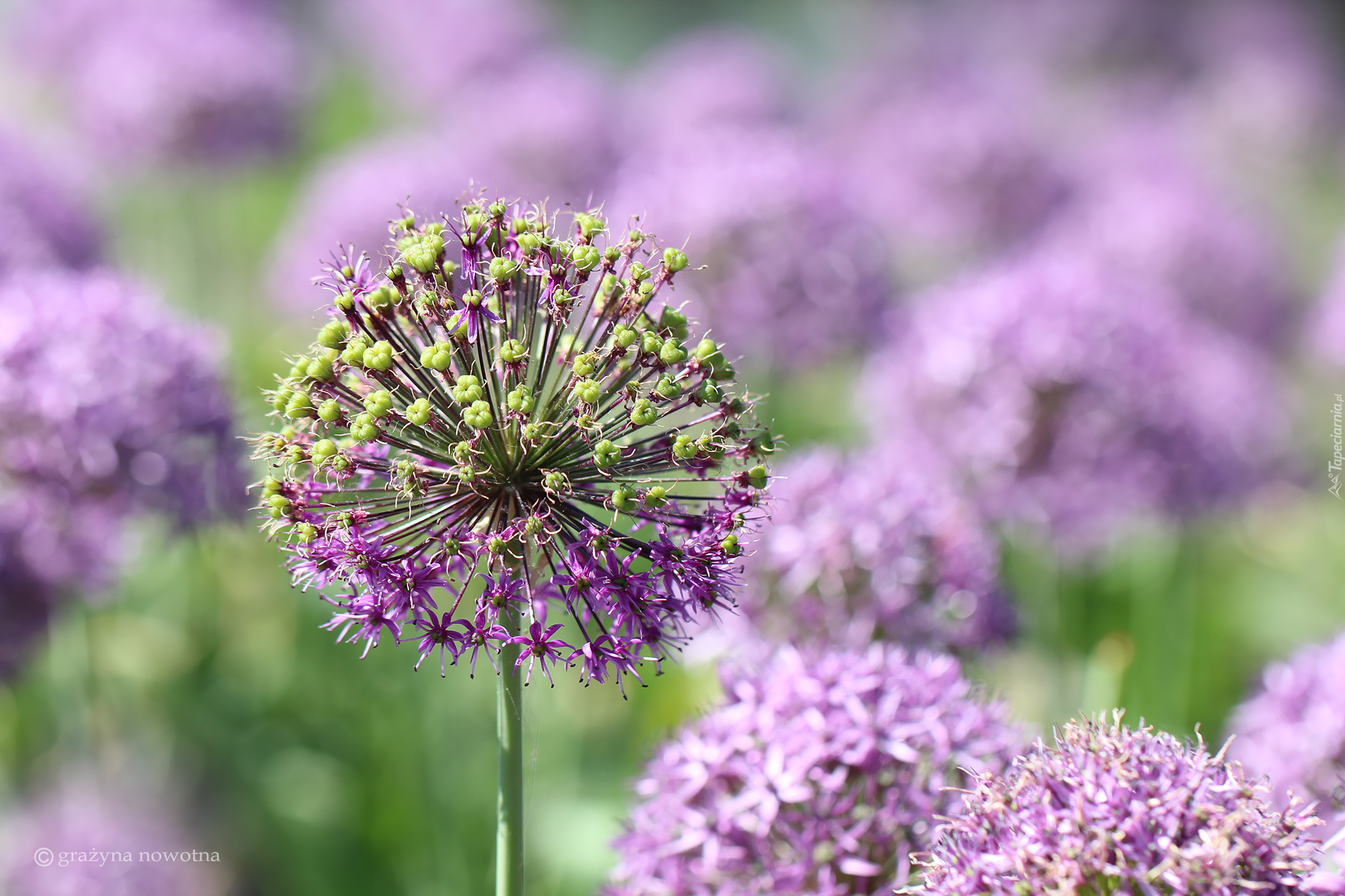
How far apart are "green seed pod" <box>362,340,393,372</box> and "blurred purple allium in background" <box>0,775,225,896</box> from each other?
73.1 inches

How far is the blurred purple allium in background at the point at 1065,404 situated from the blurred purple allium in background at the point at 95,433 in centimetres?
177

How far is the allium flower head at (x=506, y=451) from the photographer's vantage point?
1221 millimetres

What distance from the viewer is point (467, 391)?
122 centimetres

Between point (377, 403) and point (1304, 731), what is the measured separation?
1532 mm

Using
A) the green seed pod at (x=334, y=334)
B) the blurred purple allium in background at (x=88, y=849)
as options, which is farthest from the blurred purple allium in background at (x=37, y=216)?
the green seed pod at (x=334, y=334)

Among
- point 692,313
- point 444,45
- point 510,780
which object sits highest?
point 444,45

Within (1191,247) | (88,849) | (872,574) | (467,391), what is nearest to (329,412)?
(467,391)

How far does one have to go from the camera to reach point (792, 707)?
1.61 metres

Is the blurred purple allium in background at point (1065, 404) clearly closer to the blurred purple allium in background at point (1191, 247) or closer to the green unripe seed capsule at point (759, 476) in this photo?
the blurred purple allium in background at point (1191, 247)

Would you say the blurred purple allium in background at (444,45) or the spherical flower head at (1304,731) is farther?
the blurred purple allium in background at (444,45)

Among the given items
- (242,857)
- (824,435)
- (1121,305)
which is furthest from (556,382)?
(824,435)

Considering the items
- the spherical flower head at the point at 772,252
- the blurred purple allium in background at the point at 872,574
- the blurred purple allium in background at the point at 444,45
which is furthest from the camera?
the blurred purple allium in background at the point at 444,45

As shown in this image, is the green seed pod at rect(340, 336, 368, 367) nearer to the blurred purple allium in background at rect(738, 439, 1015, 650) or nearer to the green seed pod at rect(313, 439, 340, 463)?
the green seed pod at rect(313, 439, 340, 463)

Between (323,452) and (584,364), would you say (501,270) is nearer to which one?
(584,364)
